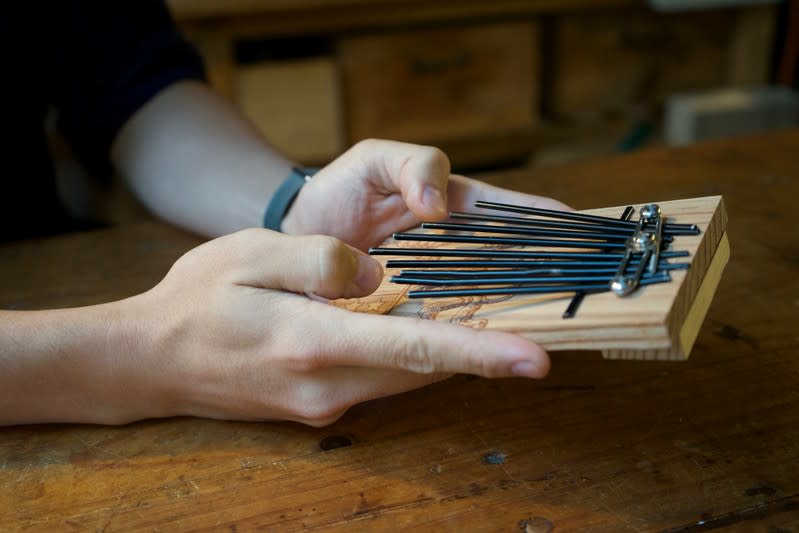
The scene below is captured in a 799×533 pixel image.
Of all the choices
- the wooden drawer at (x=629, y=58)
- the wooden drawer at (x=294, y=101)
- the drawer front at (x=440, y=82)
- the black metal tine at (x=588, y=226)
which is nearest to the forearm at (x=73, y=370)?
the black metal tine at (x=588, y=226)

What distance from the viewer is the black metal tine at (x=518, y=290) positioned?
629 mm

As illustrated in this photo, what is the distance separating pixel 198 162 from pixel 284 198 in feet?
0.55

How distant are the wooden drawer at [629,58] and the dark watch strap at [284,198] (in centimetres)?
168

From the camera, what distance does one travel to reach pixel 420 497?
2.03 ft

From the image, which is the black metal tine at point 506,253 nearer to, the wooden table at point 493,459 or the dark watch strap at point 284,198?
the wooden table at point 493,459

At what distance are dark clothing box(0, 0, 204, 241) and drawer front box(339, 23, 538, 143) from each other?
1.15m

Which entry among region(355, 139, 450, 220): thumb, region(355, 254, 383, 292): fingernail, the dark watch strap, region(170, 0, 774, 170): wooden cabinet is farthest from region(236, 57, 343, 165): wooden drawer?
region(355, 254, 383, 292): fingernail

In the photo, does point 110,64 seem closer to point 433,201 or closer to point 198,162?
point 198,162

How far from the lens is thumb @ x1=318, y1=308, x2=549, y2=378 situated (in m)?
0.58

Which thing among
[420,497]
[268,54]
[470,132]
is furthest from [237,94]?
[420,497]

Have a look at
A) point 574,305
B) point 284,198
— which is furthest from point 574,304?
point 284,198

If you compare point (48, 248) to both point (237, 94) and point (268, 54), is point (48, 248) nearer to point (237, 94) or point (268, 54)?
point (237, 94)

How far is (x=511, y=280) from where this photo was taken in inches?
26.7

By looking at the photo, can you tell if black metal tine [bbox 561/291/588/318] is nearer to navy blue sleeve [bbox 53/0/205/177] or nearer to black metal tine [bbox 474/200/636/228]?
black metal tine [bbox 474/200/636/228]
